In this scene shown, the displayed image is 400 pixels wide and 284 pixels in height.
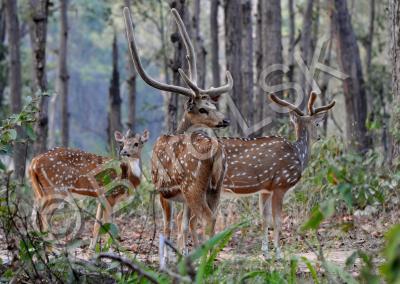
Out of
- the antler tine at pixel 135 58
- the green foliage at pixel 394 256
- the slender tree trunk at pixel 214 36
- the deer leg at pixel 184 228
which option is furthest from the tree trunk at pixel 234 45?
the green foliage at pixel 394 256

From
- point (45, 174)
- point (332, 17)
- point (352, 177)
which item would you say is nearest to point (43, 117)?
point (45, 174)

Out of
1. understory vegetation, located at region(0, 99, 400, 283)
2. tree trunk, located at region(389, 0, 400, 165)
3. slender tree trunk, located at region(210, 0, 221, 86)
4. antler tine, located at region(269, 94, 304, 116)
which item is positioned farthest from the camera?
slender tree trunk, located at region(210, 0, 221, 86)

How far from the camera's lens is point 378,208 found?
11.4 metres

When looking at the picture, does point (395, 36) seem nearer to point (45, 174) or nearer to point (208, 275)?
point (45, 174)

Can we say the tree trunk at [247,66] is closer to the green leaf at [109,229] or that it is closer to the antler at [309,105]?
the antler at [309,105]

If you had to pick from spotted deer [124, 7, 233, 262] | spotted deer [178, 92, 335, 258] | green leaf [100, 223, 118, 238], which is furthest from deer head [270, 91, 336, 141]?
green leaf [100, 223, 118, 238]

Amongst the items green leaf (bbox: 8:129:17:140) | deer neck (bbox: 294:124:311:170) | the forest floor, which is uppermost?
green leaf (bbox: 8:129:17:140)

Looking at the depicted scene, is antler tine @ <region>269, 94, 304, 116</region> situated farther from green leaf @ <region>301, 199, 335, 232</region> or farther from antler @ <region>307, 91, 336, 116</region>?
green leaf @ <region>301, 199, 335, 232</region>

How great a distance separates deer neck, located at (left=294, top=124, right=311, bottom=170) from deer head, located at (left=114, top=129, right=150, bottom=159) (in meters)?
2.01

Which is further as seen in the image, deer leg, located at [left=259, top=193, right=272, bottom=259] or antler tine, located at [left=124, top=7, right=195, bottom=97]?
deer leg, located at [left=259, top=193, right=272, bottom=259]

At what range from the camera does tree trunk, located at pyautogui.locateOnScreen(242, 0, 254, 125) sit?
19453 millimetres

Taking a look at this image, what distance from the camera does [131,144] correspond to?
35.5 ft

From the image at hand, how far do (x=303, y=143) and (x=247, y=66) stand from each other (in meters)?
9.76

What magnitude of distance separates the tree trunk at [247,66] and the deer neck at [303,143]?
828 cm
